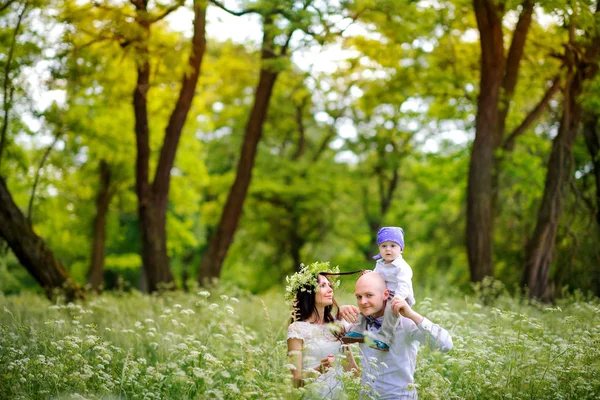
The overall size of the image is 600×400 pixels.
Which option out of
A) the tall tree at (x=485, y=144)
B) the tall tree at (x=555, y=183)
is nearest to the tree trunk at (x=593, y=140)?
the tall tree at (x=555, y=183)

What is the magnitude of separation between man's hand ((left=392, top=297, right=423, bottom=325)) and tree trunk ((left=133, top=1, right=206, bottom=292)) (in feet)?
29.2

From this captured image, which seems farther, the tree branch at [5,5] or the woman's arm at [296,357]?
the tree branch at [5,5]

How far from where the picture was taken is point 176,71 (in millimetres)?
13102

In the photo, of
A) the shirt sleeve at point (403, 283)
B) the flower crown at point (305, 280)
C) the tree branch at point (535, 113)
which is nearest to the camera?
the shirt sleeve at point (403, 283)

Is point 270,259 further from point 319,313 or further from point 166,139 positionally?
point 319,313

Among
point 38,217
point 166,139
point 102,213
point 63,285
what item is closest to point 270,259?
point 102,213

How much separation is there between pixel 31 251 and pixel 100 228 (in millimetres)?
12550

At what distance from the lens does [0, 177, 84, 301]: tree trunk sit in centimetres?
998

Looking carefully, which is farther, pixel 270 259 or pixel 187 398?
pixel 270 259

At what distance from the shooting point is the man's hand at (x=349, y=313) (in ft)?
16.1

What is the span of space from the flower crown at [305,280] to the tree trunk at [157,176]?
803 centimetres

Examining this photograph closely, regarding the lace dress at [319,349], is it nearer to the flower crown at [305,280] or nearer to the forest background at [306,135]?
the flower crown at [305,280]

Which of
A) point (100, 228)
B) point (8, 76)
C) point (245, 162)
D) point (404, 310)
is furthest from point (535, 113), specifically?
point (100, 228)

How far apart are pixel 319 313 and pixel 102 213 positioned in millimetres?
19429
